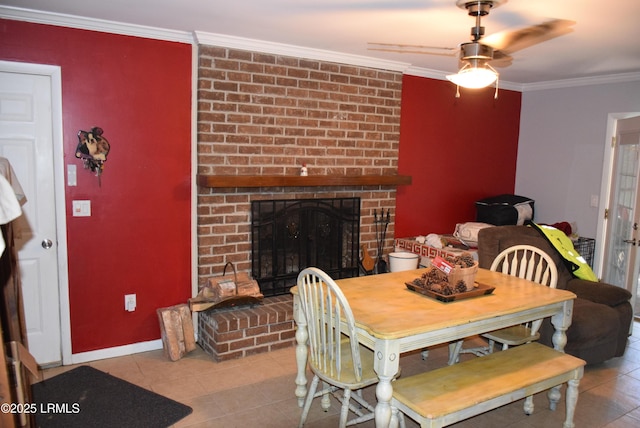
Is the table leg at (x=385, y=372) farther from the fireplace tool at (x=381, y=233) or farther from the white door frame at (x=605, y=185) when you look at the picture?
the white door frame at (x=605, y=185)

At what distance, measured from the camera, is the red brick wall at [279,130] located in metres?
3.62

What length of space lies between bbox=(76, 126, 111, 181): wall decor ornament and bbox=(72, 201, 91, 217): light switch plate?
0.21 metres

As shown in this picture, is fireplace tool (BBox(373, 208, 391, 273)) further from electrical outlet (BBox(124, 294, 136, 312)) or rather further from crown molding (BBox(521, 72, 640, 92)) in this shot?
crown molding (BBox(521, 72, 640, 92))

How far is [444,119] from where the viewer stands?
16.2 feet

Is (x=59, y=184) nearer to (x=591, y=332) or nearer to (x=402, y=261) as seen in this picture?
(x=402, y=261)

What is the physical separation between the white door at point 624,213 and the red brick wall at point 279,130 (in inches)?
86.8

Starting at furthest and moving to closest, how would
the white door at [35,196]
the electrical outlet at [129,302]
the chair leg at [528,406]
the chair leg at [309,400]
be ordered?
the electrical outlet at [129,302]
the white door at [35,196]
the chair leg at [528,406]
the chair leg at [309,400]

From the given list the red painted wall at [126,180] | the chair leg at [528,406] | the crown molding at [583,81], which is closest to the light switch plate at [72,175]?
the red painted wall at [126,180]

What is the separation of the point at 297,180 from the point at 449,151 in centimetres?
200

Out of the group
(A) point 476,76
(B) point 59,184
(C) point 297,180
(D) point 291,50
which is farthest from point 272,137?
(A) point 476,76

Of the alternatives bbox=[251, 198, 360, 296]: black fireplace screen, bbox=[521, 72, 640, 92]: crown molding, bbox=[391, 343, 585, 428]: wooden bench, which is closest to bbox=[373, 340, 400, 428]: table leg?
bbox=[391, 343, 585, 428]: wooden bench

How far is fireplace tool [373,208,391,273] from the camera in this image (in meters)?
4.50

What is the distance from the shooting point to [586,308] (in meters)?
3.44

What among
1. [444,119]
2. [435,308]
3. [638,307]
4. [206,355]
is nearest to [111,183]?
[206,355]
